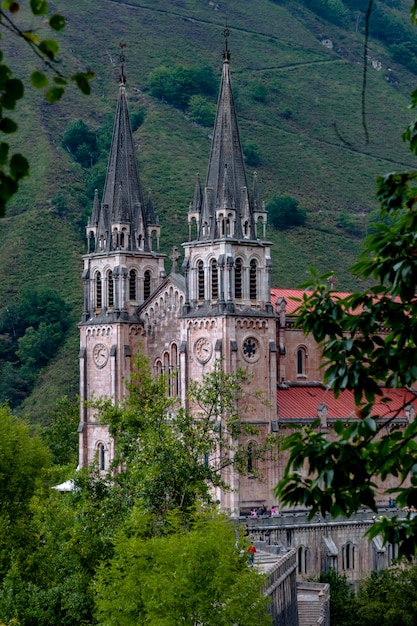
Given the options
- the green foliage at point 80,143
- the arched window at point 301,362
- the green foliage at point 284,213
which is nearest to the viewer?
the arched window at point 301,362

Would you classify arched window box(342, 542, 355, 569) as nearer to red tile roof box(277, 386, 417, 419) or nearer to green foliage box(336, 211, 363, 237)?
red tile roof box(277, 386, 417, 419)

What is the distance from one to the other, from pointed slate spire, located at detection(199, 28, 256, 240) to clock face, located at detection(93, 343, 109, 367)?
1062cm

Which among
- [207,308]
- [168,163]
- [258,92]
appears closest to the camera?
[207,308]

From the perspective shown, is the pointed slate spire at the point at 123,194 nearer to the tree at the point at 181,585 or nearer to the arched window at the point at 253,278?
the arched window at the point at 253,278

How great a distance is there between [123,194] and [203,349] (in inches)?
512

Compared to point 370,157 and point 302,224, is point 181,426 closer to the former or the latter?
point 302,224

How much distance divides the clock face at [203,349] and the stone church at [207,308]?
0.18 ft

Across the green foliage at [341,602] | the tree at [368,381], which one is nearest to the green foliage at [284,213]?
the green foliage at [341,602]

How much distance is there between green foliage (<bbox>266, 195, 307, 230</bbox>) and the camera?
5822 inches

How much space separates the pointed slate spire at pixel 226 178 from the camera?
79.8 metres

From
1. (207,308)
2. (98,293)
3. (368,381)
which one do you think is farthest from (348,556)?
(368,381)

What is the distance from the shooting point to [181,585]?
42.5 m

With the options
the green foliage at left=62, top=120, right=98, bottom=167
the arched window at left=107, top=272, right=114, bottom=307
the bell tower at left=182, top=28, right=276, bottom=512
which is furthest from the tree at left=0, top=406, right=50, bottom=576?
the green foliage at left=62, top=120, right=98, bottom=167

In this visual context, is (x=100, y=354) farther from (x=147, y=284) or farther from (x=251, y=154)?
(x=251, y=154)
